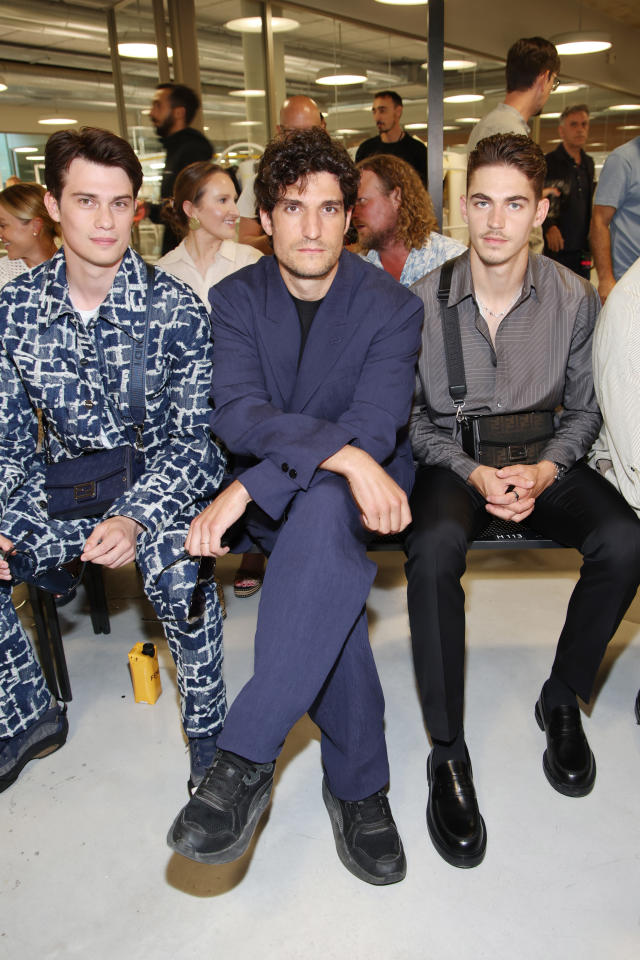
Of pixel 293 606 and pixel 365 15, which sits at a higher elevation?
pixel 365 15

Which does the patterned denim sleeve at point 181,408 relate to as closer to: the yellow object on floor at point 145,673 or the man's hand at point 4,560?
the man's hand at point 4,560

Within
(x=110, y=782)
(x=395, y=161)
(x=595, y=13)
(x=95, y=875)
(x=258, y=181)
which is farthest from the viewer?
(x=595, y=13)

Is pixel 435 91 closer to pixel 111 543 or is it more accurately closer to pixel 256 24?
pixel 111 543

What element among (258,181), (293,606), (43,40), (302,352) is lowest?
(293,606)

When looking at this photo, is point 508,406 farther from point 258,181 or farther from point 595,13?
point 595,13

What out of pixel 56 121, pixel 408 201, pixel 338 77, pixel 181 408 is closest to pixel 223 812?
pixel 181 408

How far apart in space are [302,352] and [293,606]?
0.75 meters

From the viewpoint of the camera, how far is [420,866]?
164 cm

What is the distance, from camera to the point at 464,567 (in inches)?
72.9

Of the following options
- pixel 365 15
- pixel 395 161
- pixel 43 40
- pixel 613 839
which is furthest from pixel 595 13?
pixel 613 839

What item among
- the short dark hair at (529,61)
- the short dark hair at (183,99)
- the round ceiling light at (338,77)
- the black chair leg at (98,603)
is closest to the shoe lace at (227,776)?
the black chair leg at (98,603)

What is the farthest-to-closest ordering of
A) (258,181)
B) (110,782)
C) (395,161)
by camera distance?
1. (395,161)
2. (258,181)
3. (110,782)

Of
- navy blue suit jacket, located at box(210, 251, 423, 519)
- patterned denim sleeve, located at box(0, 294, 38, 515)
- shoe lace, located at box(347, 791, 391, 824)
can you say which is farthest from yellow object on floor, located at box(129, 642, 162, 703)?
shoe lace, located at box(347, 791, 391, 824)

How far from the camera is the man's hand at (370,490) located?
5.49 feet
